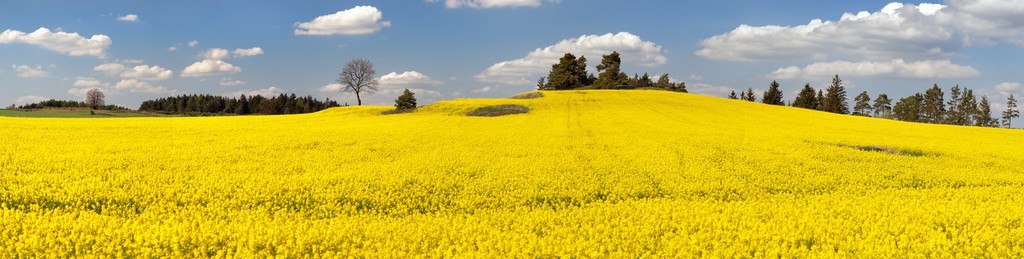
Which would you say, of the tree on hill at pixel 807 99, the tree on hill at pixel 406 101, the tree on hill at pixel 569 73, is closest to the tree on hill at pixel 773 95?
the tree on hill at pixel 807 99

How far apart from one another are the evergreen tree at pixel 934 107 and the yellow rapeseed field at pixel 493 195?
108683 mm

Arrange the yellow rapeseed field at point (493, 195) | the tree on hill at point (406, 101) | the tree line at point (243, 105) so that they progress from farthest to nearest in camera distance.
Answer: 1. the tree line at point (243, 105)
2. the tree on hill at point (406, 101)
3. the yellow rapeseed field at point (493, 195)

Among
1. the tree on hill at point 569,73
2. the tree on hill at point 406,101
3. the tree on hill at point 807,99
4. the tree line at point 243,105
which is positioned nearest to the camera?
the tree on hill at point 406,101

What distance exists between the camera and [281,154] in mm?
19406

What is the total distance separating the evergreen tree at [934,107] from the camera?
383 ft

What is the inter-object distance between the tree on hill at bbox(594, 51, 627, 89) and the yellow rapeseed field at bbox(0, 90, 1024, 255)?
67464 mm

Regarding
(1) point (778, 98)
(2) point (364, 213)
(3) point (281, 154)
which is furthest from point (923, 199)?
(1) point (778, 98)

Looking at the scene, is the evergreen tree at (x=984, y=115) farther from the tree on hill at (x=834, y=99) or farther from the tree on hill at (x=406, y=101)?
the tree on hill at (x=406, y=101)

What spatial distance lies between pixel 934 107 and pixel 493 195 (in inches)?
5334

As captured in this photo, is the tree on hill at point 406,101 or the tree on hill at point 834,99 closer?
the tree on hill at point 406,101

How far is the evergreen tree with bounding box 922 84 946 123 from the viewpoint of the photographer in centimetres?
11681

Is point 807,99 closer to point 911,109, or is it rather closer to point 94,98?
point 911,109

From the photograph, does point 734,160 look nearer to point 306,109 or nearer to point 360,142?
point 360,142

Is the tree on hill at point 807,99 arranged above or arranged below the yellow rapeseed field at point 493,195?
above
